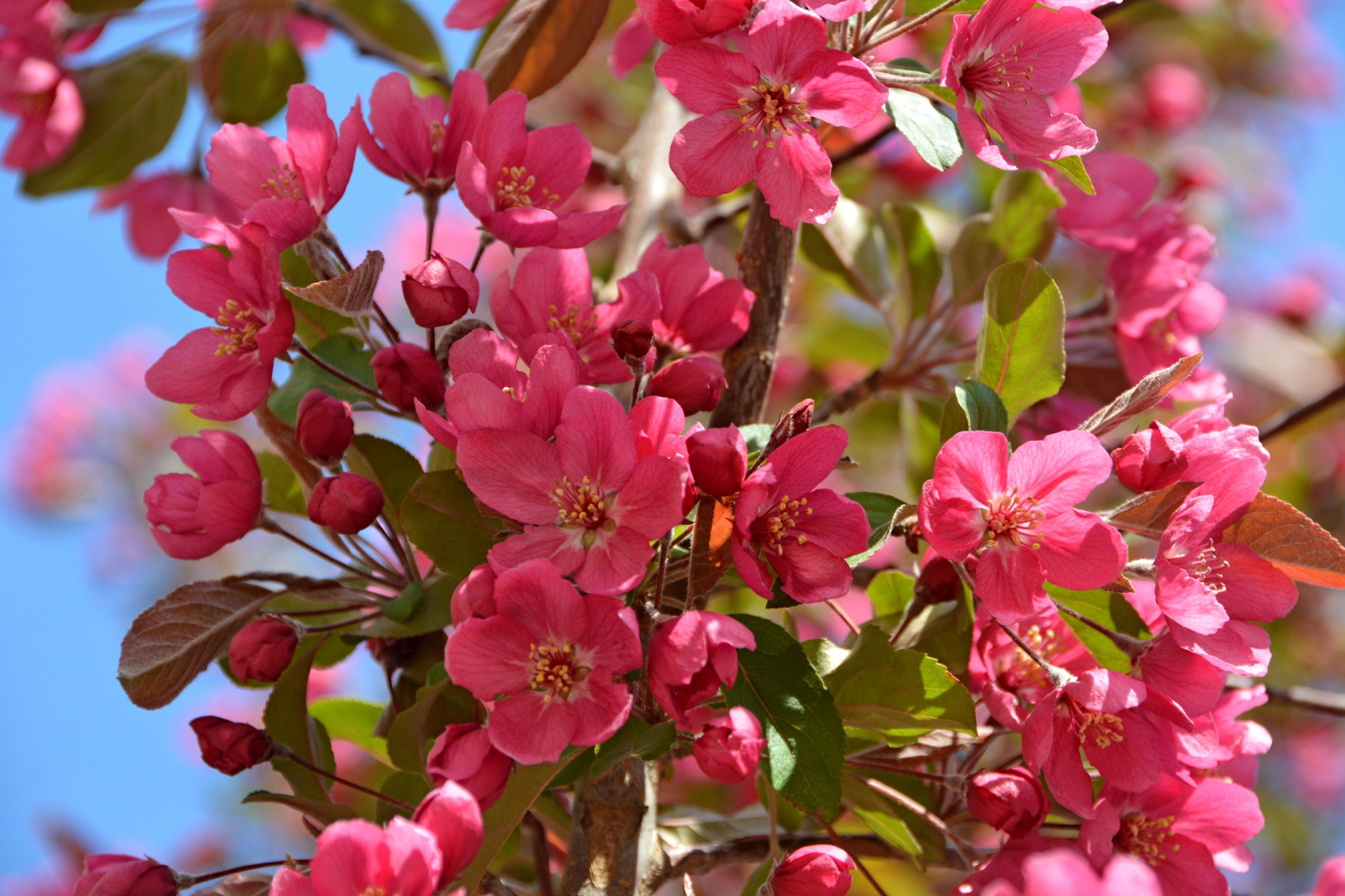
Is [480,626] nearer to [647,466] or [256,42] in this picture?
[647,466]

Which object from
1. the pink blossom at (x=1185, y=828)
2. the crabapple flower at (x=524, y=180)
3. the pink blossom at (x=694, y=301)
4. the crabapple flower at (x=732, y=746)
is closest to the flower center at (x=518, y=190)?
the crabapple flower at (x=524, y=180)

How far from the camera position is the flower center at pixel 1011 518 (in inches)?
36.5

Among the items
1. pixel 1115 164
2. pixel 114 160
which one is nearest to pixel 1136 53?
pixel 1115 164

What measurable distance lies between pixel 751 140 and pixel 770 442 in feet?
0.99

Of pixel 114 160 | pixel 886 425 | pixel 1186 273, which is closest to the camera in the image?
pixel 1186 273

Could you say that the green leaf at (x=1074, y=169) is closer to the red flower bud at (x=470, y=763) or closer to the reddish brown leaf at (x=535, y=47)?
the reddish brown leaf at (x=535, y=47)

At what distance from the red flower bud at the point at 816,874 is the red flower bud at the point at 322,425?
595 mm

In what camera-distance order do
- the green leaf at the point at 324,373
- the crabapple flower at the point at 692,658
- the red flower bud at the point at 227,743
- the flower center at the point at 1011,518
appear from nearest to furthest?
1. the crabapple flower at the point at 692,658
2. the flower center at the point at 1011,518
3. the red flower bud at the point at 227,743
4. the green leaf at the point at 324,373

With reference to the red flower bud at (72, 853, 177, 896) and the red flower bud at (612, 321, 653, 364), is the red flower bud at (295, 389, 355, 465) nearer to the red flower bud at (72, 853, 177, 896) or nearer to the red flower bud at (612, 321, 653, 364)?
the red flower bud at (612, 321, 653, 364)

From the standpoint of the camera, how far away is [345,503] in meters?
A: 1.06

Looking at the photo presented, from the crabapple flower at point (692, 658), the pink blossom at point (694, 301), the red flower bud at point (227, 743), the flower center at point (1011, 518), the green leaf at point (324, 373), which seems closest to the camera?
the crabapple flower at point (692, 658)

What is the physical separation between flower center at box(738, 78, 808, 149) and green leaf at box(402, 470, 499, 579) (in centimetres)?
43

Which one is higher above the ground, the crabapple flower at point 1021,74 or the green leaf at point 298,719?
the crabapple flower at point 1021,74

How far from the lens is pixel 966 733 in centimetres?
108
